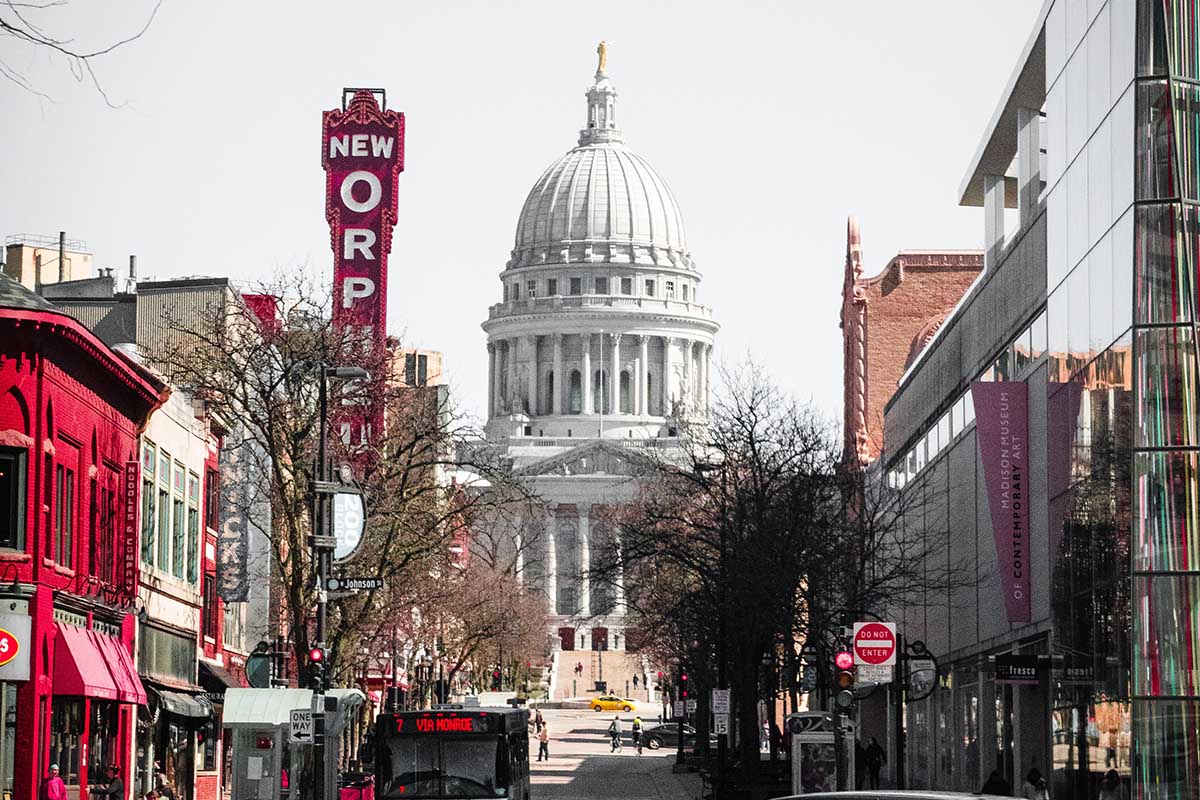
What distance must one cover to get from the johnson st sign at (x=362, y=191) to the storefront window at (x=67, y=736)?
37113 mm

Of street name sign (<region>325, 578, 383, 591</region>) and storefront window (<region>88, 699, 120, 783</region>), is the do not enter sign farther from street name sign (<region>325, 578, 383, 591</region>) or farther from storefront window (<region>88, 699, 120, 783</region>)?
storefront window (<region>88, 699, 120, 783</region>)

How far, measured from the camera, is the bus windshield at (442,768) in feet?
123

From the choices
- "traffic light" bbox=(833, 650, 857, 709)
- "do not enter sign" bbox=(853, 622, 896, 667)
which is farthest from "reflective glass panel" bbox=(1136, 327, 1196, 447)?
"traffic light" bbox=(833, 650, 857, 709)

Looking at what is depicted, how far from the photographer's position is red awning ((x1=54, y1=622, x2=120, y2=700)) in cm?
4022

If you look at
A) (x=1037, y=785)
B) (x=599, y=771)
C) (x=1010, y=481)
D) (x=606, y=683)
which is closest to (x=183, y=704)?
(x=1010, y=481)

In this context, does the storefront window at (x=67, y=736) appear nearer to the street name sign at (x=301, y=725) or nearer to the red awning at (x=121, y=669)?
the red awning at (x=121, y=669)

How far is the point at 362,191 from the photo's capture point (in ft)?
274

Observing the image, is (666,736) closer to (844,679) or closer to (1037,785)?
(1037,785)

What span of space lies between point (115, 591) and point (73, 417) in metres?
4.60

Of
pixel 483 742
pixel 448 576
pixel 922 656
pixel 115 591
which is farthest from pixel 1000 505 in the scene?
pixel 448 576

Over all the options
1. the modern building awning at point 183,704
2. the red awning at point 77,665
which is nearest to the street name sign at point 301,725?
the red awning at point 77,665

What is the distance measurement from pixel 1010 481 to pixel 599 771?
39.5 meters

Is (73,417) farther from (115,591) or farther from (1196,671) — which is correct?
(1196,671)

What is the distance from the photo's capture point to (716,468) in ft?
209
